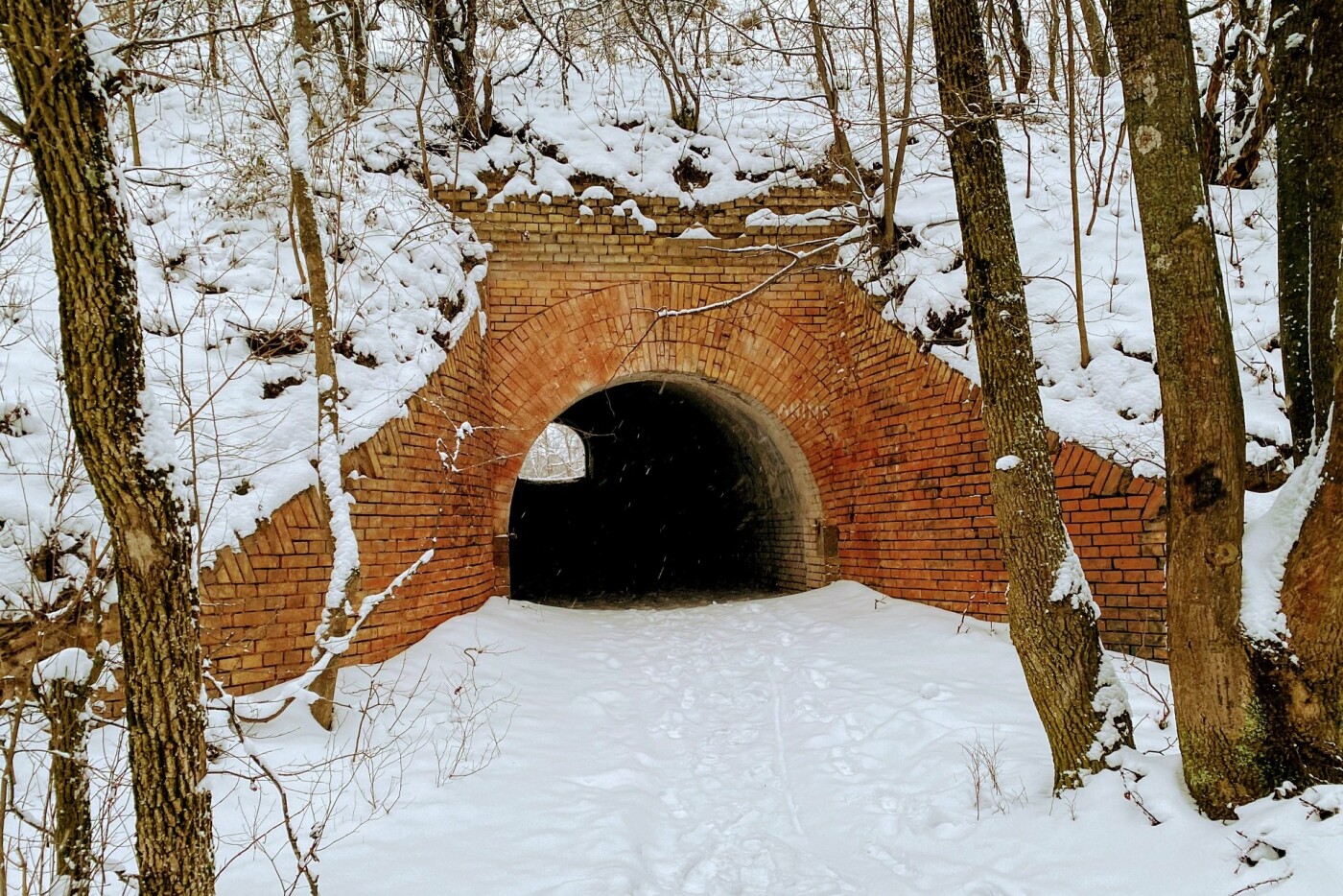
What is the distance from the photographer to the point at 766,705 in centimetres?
555

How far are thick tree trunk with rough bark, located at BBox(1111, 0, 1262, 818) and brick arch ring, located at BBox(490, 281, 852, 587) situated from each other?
480 cm

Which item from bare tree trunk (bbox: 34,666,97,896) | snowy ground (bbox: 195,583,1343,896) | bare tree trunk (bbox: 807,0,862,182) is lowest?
snowy ground (bbox: 195,583,1343,896)

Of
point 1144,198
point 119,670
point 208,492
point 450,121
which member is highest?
point 450,121

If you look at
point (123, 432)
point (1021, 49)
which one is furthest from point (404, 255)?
point (1021, 49)

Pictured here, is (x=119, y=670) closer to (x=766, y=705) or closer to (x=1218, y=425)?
(x=766, y=705)

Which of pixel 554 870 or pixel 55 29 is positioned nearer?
pixel 55 29

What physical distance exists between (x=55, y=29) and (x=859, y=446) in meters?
6.86

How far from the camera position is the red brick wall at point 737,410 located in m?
5.61

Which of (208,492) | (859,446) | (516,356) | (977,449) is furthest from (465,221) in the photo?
(977,449)

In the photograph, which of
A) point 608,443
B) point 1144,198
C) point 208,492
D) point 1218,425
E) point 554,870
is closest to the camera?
point 1218,425

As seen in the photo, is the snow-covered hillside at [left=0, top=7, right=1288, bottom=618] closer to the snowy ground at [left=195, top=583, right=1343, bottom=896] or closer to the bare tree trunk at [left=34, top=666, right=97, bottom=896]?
the bare tree trunk at [left=34, top=666, right=97, bottom=896]

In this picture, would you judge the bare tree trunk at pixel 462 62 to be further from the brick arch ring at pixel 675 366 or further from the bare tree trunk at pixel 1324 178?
the bare tree trunk at pixel 1324 178

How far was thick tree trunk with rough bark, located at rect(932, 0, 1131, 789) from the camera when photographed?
133 inches

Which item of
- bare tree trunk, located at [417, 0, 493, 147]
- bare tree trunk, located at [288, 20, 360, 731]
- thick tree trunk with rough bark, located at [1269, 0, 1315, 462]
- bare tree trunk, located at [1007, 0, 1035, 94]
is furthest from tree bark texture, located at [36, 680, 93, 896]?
bare tree trunk, located at [1007, 0, 1035, 94]
